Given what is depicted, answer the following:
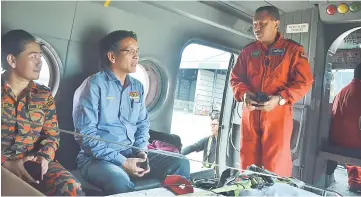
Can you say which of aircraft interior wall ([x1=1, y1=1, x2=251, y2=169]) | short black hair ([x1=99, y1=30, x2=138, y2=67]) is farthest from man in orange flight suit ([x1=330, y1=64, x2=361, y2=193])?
short black hair ([x1=99, y1=30, x2=138, y2=67])

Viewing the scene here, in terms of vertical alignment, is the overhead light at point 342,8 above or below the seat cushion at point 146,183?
above

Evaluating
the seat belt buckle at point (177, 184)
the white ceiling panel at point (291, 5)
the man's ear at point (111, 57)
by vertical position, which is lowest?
the seat belt buckle at point (177, 184)

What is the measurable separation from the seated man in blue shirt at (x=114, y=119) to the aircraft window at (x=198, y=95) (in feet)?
0.55

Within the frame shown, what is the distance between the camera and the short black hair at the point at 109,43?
112 cm

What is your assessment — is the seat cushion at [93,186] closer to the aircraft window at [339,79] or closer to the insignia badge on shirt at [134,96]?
the insignia badge on shirt at [134,96]

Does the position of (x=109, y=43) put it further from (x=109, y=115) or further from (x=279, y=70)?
(x=279, y=70)

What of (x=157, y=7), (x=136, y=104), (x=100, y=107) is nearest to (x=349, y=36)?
(x=157, y=7)

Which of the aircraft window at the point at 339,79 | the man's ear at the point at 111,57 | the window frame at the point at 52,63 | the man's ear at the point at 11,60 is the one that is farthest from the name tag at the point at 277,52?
the man's ear at the point at 11,60

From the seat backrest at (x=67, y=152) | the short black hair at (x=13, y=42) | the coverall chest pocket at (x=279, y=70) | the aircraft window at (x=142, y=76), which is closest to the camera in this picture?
the short black hair at (x=13, y=42)

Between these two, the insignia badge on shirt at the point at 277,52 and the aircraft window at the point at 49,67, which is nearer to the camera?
the aircraft window at the point at 49,67

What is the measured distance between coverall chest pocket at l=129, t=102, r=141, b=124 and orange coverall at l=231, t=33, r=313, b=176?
536 millimetres

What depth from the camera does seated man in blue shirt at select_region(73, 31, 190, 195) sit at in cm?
111

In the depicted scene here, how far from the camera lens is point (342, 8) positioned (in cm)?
152

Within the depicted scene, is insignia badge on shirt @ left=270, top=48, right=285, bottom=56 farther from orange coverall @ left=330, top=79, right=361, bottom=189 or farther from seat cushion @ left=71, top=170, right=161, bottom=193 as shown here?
seat cushion @ left=71, top=170, right=161, bottom=193
